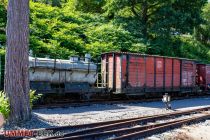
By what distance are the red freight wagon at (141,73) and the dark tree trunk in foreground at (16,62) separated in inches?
363

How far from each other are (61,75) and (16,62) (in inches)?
267

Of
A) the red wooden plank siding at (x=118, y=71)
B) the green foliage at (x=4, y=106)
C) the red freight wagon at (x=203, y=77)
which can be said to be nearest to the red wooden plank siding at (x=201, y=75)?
Answer: the red freight wagon at (x=203, y=77)

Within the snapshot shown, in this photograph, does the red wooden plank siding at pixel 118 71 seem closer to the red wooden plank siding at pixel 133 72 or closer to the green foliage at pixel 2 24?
the red wooden plank siding at pixel 133 72

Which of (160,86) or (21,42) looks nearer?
(21,42)

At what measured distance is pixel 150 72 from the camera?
2231 centimetres

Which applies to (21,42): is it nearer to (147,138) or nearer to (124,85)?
(147,138)

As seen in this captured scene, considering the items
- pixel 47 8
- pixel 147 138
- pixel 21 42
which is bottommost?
pixel 147 138

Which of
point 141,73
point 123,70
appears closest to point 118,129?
point 123,70

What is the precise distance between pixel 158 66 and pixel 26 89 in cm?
1286

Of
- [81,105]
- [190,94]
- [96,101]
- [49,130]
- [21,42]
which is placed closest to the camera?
[49,130]

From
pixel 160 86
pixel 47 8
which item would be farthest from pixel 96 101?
pixel 47 8

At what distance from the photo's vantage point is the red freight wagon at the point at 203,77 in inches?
1138

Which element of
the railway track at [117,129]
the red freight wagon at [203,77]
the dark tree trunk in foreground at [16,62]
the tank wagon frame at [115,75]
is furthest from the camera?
the red freight wagon at [203,77]

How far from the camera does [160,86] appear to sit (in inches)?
912
